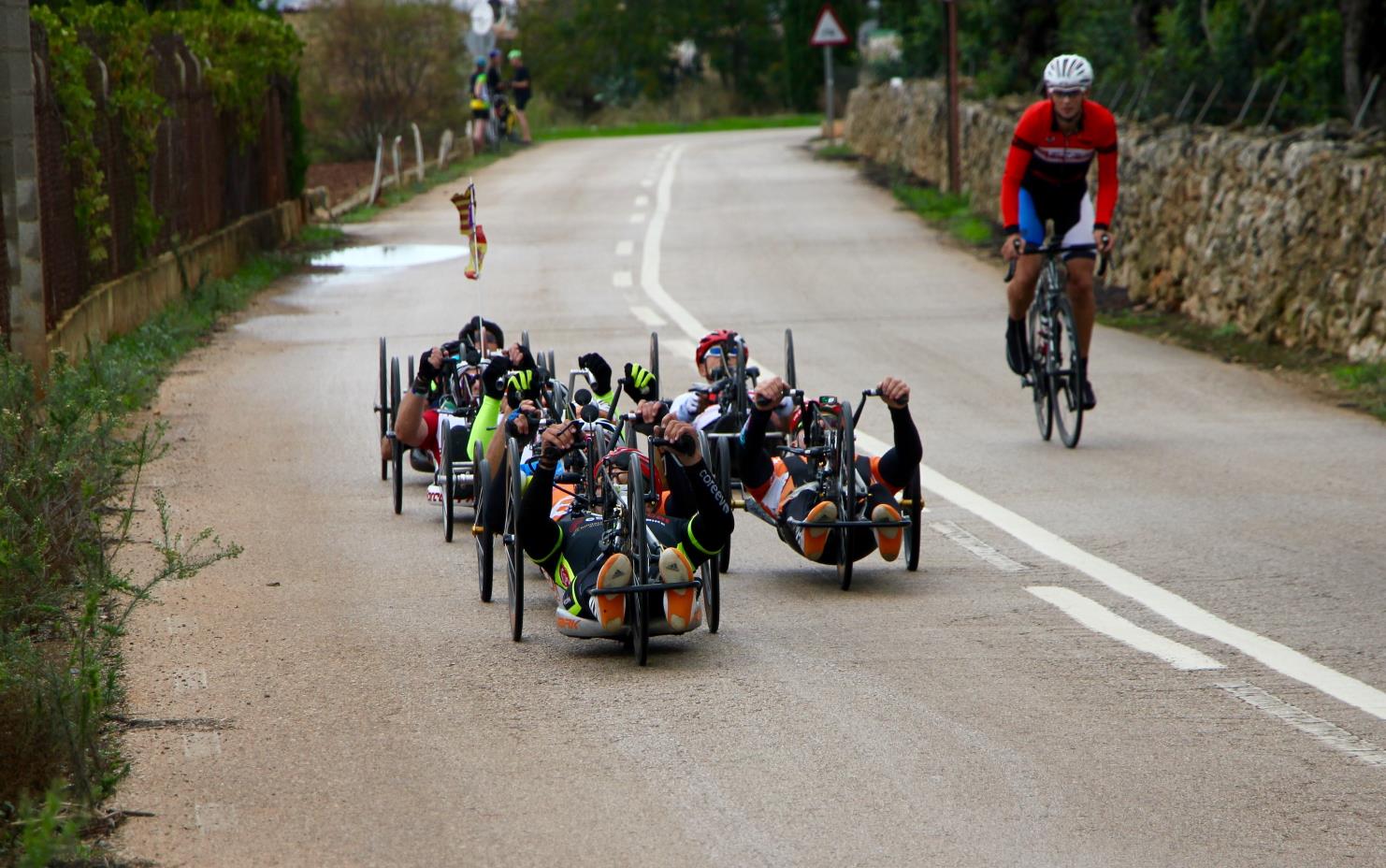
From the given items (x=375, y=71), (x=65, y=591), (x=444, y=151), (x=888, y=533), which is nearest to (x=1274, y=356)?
(x=888, y=533)

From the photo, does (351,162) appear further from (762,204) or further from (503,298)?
(503,298)

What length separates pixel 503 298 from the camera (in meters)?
18.8

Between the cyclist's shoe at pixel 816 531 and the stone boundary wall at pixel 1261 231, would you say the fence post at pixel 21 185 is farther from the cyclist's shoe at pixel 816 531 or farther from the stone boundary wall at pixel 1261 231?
the stone boundary wall at pixel 1261 231

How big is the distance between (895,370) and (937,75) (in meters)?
25.4

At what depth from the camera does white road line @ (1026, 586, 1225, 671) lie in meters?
6.27

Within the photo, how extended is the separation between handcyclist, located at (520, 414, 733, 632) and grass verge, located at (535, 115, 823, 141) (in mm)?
43780

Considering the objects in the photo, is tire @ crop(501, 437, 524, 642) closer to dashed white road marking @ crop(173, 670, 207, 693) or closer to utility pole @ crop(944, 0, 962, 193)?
dashed white road marking @ crop(173, 670, 207, 693)

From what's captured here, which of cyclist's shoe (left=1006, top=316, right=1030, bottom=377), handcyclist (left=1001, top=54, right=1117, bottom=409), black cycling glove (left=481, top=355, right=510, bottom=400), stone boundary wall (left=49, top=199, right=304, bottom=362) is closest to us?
black cycling glove (left=481, top=355, right=510, bottom=400)

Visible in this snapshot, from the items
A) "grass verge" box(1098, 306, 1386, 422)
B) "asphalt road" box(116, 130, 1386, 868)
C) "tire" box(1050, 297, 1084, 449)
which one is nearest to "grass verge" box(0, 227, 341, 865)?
"asphalt road" box(116, 130, 1386, 868)

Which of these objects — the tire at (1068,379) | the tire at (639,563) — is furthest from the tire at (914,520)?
the tire at (1068,379)

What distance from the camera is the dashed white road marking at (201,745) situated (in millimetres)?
5414

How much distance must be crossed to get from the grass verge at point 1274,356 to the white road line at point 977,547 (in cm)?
415

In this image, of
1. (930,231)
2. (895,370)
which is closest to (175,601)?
(895,370)

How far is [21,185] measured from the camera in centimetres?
1028
